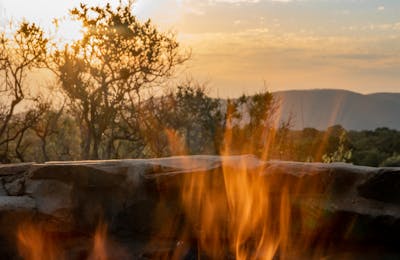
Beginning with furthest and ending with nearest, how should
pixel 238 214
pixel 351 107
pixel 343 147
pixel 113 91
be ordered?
pixel 351 107
pixel 113 91
pixel 343 147
pixel 238 214

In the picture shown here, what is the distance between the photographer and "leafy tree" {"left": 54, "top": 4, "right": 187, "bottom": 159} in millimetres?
16733

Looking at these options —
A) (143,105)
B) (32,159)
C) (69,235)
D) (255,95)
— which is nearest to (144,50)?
(143,105)

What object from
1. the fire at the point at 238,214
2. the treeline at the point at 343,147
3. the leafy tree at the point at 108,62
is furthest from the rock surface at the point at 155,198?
the leafy tree at the point at 108,62

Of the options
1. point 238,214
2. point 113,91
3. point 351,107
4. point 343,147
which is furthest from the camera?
point 351,107

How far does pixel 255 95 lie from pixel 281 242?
40.5ft

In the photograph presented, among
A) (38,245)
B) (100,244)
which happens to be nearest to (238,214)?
(100,244)

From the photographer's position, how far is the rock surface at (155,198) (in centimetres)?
462

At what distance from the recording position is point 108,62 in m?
16.8

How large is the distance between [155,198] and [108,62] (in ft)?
40.5

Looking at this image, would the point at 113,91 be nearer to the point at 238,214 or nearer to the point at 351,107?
the point at 238,214

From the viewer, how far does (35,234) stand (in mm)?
4922

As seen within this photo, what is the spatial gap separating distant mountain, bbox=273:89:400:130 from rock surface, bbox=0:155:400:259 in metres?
49.7

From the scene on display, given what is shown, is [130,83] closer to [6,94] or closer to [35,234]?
[6,94]

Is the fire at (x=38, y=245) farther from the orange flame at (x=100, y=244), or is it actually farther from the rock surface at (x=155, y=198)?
the orange flame at (x=100, y=244)
